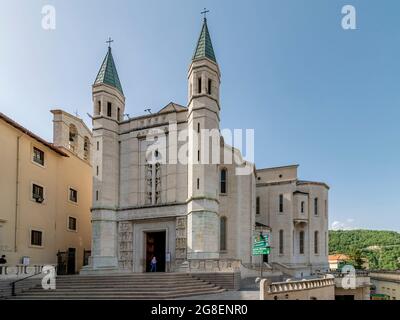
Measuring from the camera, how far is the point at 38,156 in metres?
28.5

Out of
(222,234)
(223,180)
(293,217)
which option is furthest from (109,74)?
(293,217)

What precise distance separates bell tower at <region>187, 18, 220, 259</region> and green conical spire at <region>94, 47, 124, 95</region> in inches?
262

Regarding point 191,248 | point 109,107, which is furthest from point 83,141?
point 191,248

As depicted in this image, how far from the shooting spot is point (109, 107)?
31.0m

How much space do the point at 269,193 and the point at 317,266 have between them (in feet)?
31.0

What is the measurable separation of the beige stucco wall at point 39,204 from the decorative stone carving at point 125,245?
520 centimetres

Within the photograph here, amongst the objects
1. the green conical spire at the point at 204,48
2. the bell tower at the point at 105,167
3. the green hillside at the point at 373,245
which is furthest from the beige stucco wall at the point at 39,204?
the green hillside at the point at 373,245

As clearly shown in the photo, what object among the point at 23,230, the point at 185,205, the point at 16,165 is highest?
the point at 16,165

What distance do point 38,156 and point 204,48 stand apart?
46.3ft

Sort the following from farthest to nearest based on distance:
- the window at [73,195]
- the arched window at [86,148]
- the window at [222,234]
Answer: the arched window at [86,148] < the window at [73,195] < the window at [222,234]

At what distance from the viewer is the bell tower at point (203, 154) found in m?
25.7

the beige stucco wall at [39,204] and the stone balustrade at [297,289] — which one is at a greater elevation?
the beige stucco wall at [39,204]

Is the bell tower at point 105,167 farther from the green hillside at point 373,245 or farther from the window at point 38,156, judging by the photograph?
the green hillside at point 373,245
